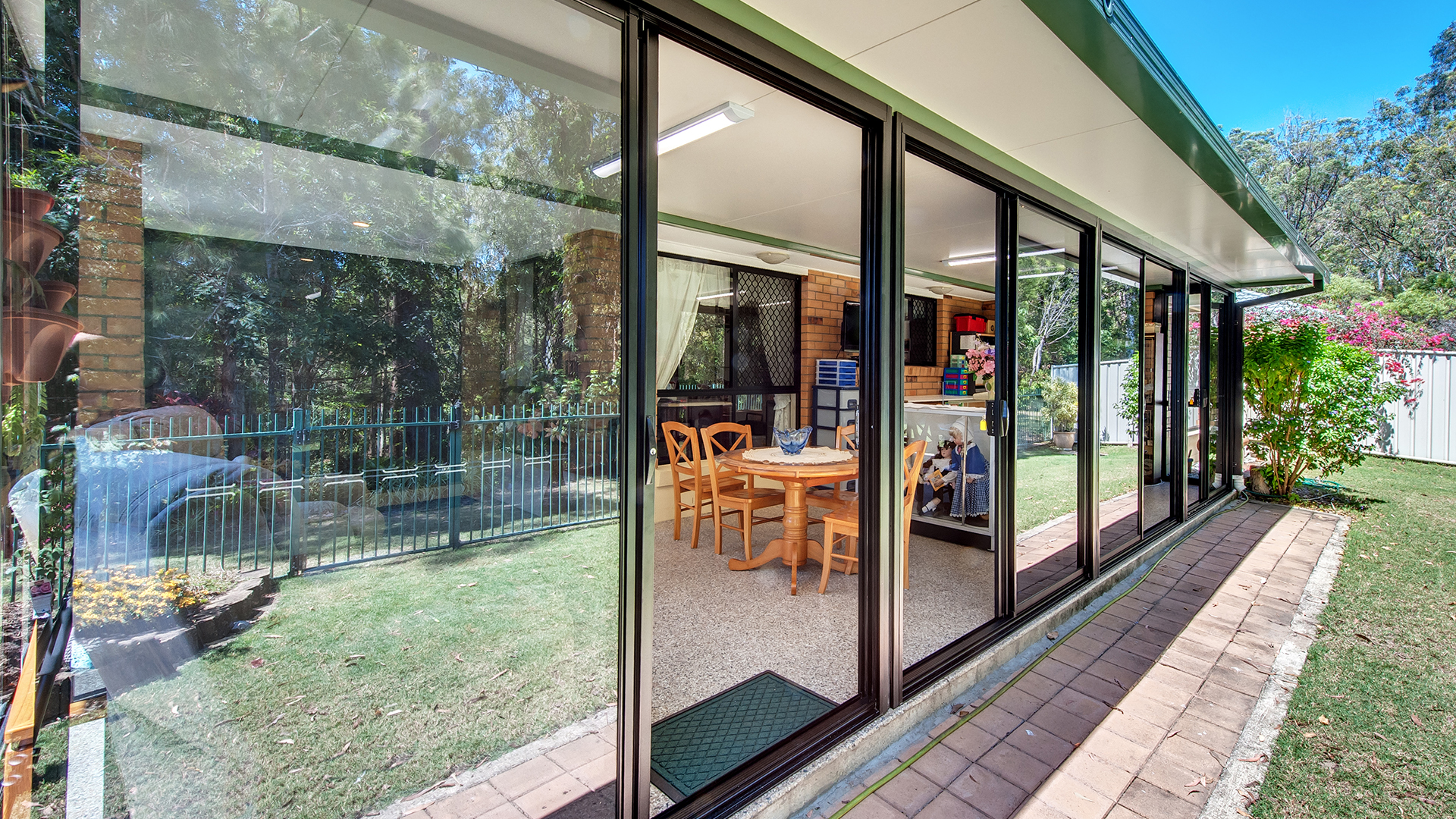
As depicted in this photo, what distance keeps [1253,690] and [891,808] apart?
183cm

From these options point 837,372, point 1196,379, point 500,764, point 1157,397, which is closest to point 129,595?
point 500,764

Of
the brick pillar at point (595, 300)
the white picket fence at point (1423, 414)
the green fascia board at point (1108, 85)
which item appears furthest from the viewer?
the white picket fence at point (1423, 414)

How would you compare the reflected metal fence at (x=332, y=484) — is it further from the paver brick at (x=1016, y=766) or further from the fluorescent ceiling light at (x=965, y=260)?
the fluorescent ceiling light at (x=965, y=260)

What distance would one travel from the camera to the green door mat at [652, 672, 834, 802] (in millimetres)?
1868

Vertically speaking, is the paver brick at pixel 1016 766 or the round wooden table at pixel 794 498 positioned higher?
the round wooden table at pixel 794 498

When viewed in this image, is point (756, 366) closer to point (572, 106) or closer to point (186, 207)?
point (572, 106)

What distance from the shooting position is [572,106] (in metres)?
1.41

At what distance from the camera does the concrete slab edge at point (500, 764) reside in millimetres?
1192

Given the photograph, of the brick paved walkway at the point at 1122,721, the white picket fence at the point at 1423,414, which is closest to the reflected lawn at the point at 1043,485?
the brick paved walkway at the point at 1122,721

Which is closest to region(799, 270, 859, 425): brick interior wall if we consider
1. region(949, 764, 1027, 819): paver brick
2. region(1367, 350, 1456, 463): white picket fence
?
region(949, 764, 1027, 819): paver brick

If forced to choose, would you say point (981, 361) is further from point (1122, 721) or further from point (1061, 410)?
point (1122, 721)

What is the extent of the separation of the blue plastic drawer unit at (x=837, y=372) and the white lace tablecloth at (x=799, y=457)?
1.93m

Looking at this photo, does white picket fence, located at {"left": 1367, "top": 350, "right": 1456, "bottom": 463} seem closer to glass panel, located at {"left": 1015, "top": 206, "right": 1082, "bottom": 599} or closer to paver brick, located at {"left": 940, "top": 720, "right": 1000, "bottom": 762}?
glass panel, located at {"left": 1015, "top": 206, "right": 1082, "bottom": 599}

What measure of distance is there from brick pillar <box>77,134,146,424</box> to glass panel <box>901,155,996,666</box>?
2.51 m
